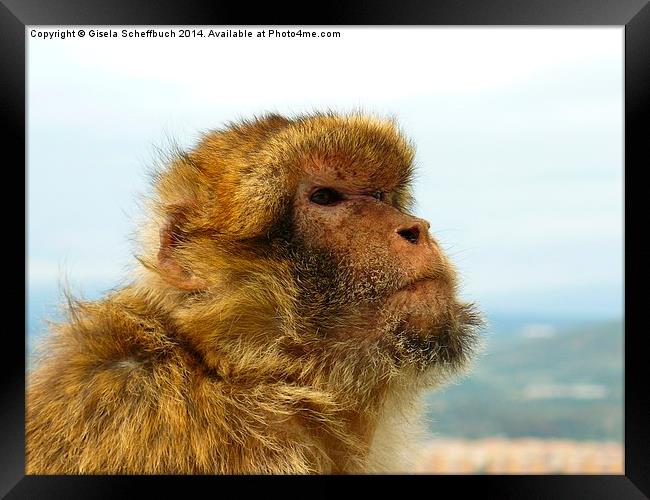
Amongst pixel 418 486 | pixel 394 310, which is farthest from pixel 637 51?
pixel 418 486

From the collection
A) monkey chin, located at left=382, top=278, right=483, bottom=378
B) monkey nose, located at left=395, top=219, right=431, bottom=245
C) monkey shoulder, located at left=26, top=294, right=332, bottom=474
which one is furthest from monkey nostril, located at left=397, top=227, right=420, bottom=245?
monkey shoulder, located at left=26, top=294, right=332, bottom=474

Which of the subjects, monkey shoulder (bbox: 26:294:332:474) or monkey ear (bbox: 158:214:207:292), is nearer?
monkey shoulder (bbox: 26:294:332:474)

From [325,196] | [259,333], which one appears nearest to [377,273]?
[325,196]

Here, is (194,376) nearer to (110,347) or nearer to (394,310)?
(110,347)

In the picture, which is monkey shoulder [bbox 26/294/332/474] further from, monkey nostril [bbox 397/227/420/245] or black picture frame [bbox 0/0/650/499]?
monkey nostril [bbox 397/227/420/245]

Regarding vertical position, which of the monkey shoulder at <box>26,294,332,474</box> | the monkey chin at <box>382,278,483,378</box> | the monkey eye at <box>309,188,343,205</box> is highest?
the monkey eye at <box>309,188,343,205</box>

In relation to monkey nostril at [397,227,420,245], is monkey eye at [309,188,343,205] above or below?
above
